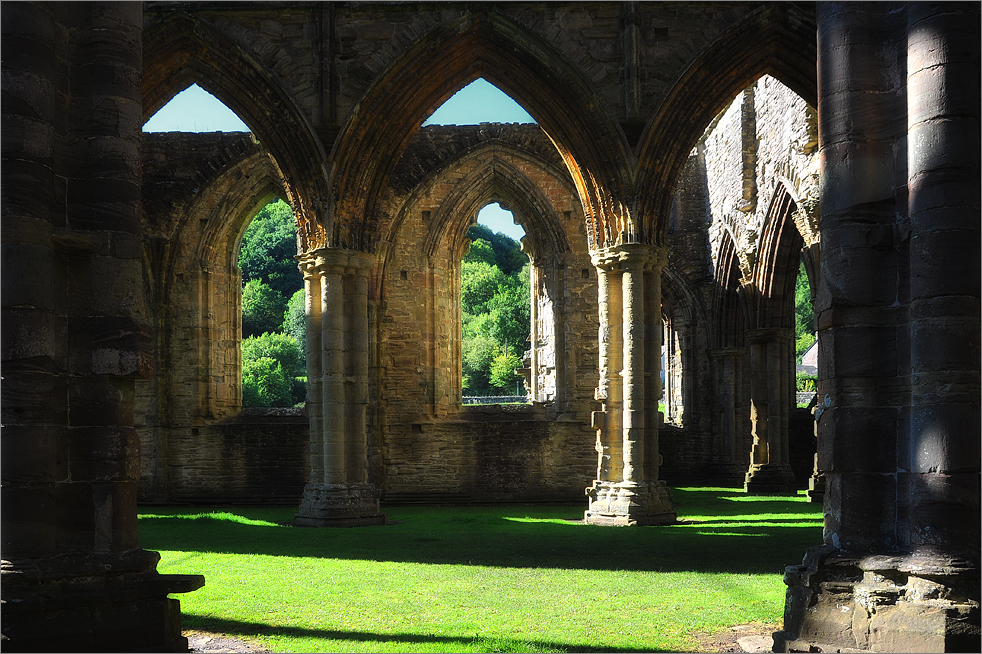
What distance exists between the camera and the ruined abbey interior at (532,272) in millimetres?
3945

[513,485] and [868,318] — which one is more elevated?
[868,318]

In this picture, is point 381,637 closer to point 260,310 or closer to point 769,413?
point 769,413

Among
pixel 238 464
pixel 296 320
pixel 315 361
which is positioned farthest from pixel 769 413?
pixel 296 320

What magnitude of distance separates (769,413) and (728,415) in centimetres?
139

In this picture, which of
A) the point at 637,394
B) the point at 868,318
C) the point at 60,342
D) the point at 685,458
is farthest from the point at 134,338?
the point at 685,458

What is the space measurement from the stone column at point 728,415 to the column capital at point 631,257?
725 centimetres

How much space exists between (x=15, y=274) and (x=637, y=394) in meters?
7.73

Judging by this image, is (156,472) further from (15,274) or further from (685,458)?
(15,274)

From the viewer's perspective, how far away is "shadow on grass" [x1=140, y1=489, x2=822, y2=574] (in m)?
7.57

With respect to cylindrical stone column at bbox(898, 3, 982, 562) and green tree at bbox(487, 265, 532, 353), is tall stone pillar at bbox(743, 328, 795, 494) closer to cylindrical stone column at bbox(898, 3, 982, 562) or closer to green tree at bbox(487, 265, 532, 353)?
cylindrical stone column at bbox(898, 3, 982, 562)

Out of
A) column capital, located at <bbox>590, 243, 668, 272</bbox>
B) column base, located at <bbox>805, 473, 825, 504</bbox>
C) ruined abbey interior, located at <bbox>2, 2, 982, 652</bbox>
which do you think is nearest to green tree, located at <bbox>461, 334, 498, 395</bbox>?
ruined abbey interior, located at <bbox>2, 2, 982, 652</bbox>

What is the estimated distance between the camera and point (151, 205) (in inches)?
605

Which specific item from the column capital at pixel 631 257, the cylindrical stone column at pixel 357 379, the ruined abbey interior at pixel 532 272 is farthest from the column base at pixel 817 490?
the cylindrical stone column at pixel 357 379

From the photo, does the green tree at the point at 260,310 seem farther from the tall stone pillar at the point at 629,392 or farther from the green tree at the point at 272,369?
the tall stone pillar at the point at 629,392
